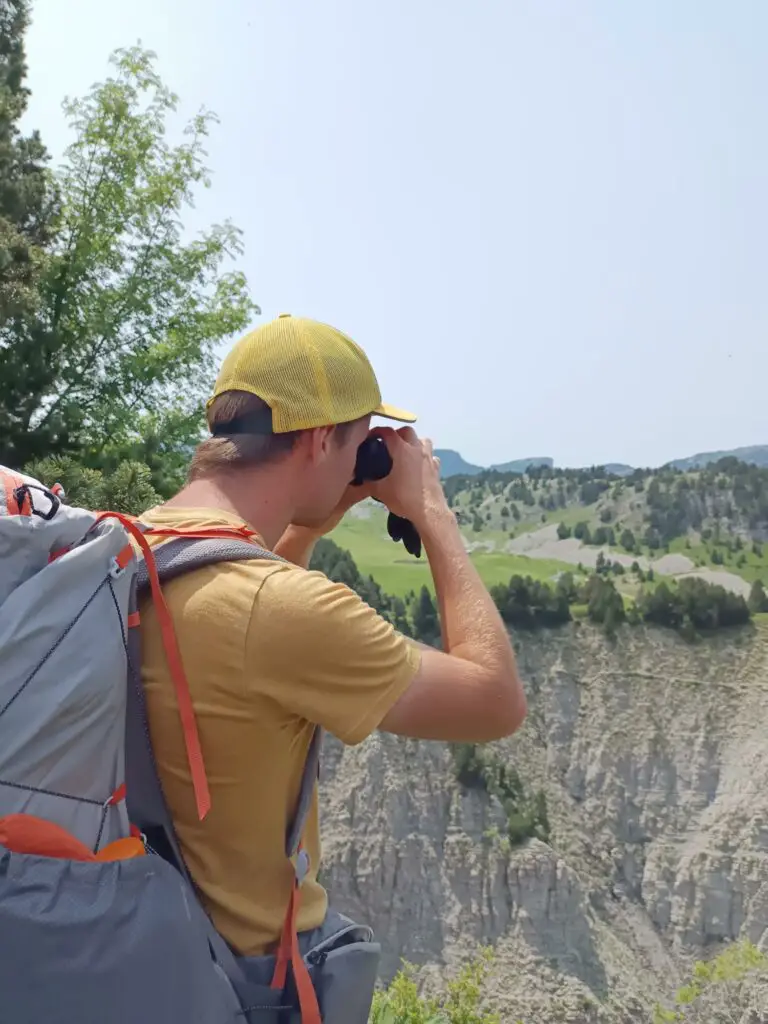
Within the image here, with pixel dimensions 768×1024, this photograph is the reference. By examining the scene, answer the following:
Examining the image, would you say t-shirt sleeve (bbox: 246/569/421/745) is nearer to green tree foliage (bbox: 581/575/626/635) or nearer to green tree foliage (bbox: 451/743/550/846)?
green tree foliage (bbox: 451/743/550/846)

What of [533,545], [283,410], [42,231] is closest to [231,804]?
[283,410]

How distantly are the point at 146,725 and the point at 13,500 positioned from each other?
32cm

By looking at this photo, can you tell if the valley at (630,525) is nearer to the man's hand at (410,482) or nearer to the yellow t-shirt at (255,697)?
the man's hand at (410,482)

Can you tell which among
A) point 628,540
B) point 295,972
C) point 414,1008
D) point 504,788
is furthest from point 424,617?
point 295,972

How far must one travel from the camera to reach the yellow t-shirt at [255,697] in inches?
45.5

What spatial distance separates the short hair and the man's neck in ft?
0.06

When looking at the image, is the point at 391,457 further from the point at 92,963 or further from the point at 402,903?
the point at 402,903

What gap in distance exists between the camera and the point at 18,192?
25.7 feet

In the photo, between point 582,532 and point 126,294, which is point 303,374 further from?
point 582,532

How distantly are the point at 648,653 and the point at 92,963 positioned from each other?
35.4 m

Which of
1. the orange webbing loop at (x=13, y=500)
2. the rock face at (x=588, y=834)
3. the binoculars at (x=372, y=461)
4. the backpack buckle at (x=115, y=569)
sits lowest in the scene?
the rock face at (x=588, y=834)

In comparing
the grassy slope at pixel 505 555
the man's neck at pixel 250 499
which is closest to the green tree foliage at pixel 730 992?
the grassy slope at pixel 505 555

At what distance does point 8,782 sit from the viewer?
3.42ft

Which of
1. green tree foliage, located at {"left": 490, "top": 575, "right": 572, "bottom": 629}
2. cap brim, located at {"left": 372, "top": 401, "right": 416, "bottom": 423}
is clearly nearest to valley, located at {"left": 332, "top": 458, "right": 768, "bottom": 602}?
green tree foliage, located at {"left": 490, "top": 575, "right": 572, "bottom": 629}
